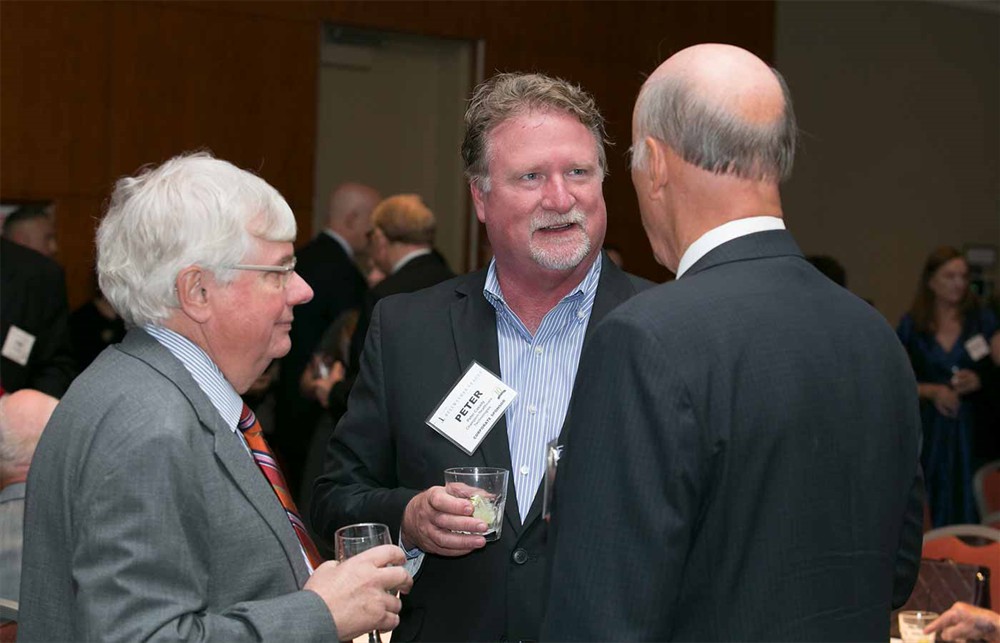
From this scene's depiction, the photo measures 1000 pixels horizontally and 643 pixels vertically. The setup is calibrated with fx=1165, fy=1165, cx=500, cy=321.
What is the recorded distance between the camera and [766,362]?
4.52 feet

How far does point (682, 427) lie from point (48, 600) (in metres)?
0.89

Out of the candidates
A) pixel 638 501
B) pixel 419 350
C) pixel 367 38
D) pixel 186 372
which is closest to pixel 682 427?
pixel 638 501

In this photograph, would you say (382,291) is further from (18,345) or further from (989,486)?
(989,486)

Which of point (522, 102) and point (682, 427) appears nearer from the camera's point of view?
point (682, 427)

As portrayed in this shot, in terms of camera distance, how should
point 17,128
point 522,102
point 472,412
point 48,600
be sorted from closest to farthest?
point 48,600 < point 472,412 < point 522,102 < point 17,128

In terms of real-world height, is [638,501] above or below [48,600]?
above

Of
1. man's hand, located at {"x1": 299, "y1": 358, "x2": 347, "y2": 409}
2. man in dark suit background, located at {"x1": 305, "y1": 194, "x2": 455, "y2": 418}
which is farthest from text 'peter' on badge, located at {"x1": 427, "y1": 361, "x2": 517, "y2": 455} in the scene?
man's hand, located at {"x1": 299, "y1": 358, "x2": 347, "y2": 409}

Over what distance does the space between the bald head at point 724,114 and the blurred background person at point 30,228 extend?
16.7ft

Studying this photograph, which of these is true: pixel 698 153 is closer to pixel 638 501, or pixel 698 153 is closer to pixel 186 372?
pixel 638 501

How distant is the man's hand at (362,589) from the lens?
5.47 feet

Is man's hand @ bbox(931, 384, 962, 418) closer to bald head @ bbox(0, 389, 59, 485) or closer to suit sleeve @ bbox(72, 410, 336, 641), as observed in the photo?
bald head @ bbox(0, 389, 59, 485)

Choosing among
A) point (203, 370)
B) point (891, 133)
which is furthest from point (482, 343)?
point (891, 133)

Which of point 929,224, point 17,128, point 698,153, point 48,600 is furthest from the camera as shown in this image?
point 929,224

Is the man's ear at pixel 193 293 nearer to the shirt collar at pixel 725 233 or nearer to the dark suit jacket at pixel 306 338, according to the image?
the shirt collar at pixel 725 233
